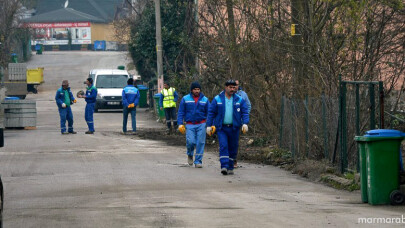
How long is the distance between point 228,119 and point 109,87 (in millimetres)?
23361

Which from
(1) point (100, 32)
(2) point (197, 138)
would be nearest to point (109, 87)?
(2) point (197, 138)

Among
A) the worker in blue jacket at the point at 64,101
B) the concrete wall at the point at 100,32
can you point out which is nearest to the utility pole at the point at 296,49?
the worker in blue jacket at the point at 64,101

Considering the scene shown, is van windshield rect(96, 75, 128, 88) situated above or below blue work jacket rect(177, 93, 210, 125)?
above

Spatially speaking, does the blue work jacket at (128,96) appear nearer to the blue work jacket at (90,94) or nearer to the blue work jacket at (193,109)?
the blue work jacket at (90,94)

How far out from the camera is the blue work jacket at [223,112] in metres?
14.2

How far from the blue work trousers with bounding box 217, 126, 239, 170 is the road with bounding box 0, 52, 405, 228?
29 cm

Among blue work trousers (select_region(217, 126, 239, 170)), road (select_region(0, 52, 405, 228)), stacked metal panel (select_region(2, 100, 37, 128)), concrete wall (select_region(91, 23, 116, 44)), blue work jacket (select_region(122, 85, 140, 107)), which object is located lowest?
road (select_region(0, 52, 405, 228))

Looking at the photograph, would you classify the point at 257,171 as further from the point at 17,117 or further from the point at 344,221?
the point at 17,117

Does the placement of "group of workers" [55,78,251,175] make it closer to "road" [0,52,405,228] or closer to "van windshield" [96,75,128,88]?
"road" [0,52,405,228]

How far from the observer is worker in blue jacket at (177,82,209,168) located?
15.3 meters

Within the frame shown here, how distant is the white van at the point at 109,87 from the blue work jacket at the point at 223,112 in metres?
21.9

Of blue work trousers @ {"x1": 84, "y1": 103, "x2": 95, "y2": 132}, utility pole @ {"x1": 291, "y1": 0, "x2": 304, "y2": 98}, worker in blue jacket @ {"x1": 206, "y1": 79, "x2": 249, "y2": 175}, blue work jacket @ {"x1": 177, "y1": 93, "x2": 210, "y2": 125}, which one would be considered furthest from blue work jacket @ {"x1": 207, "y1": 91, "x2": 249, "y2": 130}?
blue work trousers @ {"x1": 84, "y1": 103, "x2": 95, "y2": 132}

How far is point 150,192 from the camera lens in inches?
458

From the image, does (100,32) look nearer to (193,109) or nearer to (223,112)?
(193,109)
